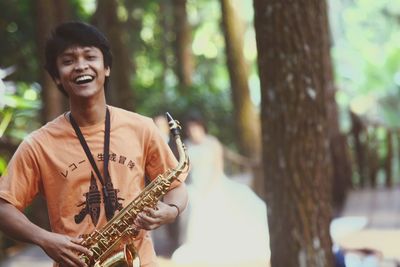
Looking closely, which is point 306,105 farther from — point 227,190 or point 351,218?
point 351,218

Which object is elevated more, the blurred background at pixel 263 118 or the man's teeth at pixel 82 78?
the blurred background at pixel 263 118

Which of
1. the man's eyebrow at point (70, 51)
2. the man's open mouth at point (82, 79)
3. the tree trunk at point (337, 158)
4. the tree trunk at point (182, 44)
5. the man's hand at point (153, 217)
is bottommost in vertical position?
the man's hand at point (153, 217)

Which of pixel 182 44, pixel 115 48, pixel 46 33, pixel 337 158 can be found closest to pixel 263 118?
pixel 46 33

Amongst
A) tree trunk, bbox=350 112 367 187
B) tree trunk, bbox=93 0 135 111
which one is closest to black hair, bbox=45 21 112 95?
tree trunk, bbox=93 0 135 111

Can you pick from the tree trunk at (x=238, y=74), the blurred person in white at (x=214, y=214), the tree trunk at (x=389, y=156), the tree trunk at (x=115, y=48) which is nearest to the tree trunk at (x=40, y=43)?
the blurred person in white at (x=214, y=214)

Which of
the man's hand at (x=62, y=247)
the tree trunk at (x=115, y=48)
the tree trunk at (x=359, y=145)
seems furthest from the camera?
the tree trunk at (x=359, y=145)

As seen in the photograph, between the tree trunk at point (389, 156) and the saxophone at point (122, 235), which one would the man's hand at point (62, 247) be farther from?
the tree trunk at point (389, 156)

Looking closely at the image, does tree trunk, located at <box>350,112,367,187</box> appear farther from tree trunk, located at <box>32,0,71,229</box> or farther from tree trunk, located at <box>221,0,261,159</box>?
tree trunk, located at <box>32,0,71,229</box>

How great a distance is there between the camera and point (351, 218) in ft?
39.7

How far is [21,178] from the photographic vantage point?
9.70ft

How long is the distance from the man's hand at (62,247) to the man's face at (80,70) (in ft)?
1.72

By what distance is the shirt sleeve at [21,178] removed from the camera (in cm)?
293

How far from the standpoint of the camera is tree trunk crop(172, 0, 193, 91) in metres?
23.8

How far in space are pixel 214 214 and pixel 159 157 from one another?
749cm
